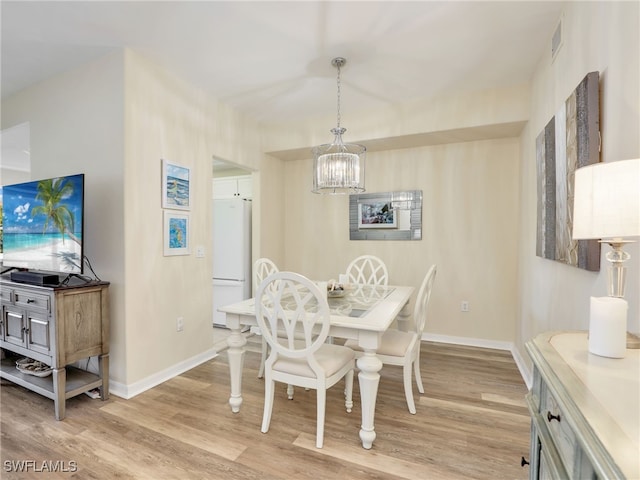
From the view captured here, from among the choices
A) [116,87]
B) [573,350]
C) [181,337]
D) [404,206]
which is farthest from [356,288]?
[116,87]

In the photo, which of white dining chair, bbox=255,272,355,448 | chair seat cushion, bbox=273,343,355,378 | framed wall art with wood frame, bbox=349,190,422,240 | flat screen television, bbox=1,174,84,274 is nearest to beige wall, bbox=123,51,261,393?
flat screen television, bbox=1,174,84,274

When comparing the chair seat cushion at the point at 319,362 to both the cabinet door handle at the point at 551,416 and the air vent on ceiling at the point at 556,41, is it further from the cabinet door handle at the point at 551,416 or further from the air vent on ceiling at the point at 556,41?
the air vent on ceiling at the point at 556,41

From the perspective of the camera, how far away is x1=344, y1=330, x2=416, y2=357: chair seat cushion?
2.20 m

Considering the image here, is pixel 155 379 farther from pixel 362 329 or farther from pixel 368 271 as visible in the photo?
pixel 368 271

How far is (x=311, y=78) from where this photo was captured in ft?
9.50

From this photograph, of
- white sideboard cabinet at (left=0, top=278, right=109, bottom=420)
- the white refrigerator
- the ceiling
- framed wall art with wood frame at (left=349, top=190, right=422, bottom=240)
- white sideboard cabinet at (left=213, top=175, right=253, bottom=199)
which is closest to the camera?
the ceiling

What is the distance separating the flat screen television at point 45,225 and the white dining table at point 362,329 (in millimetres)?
1236

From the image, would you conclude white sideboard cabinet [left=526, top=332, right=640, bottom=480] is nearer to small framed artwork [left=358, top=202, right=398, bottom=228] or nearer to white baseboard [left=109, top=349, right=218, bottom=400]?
white baseboard [left=109, top=349, right=218, bottom=400]

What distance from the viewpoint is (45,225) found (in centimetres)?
252

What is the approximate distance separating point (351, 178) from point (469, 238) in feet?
5.91

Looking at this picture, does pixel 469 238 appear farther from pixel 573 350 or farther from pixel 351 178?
pixel 573 350
